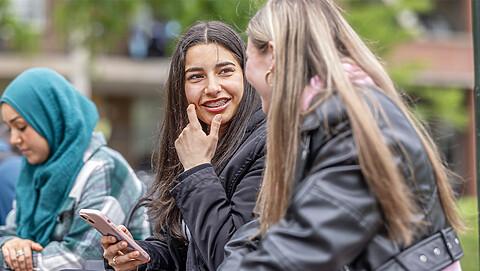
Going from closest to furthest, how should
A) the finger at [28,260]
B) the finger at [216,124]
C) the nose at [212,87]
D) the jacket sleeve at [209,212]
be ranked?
the jacket sleeve at [209,212] → the finger at [216,124] → the nose at [212,87] → the finger at [28,260]

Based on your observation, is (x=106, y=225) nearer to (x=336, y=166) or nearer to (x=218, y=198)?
(x=218, y=198)

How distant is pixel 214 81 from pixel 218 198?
0.57 m

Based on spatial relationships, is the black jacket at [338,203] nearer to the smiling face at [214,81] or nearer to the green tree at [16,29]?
the smiling face at [214,81]

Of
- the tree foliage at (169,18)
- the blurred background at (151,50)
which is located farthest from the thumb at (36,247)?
the tree foliage at (169,18)

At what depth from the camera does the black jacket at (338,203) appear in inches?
60.3

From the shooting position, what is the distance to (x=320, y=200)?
155 centimetres

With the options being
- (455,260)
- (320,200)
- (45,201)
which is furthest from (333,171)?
(45,201)

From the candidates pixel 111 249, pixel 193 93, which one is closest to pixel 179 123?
pixel 193 93

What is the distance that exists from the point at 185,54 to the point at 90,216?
83cm

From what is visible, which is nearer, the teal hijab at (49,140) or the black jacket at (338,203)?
the black jacket at (338,203)

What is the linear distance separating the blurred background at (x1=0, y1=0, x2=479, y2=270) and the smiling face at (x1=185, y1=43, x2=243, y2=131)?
3.47 meters

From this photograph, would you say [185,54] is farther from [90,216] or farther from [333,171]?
[333,171]

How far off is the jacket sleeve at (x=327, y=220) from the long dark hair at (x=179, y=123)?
0.84 m

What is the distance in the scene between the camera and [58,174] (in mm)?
3139
